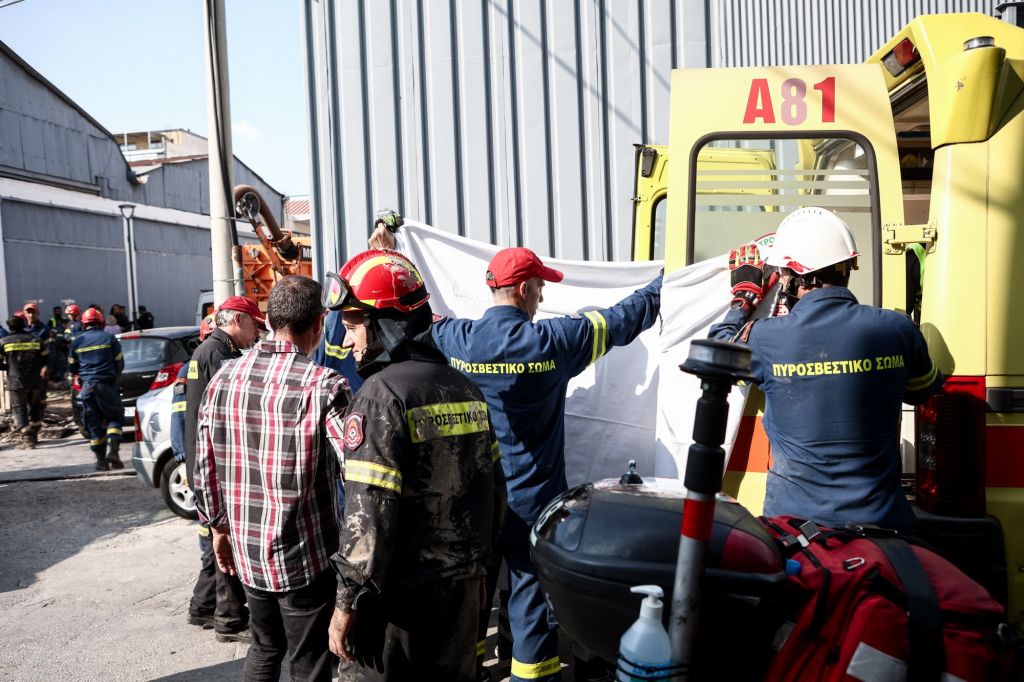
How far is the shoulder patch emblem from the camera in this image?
2410 millimetres

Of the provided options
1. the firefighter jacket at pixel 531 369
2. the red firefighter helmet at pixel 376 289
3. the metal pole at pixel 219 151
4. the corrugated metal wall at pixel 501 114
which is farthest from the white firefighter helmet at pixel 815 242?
the metal pole at pixel 219 151

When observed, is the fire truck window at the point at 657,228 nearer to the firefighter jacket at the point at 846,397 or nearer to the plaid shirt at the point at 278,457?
the firefighter jacket at the point at 846,397

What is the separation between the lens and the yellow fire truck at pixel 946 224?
2.90 m

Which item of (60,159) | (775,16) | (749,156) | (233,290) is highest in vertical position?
(60,159)

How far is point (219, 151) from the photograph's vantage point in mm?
8867

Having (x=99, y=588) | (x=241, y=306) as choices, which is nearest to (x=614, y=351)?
(x=241, y=306)

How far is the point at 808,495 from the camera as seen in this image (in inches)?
104

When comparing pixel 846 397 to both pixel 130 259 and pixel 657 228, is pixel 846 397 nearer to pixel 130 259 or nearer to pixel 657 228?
pixel 657 228

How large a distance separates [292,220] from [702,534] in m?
44.3

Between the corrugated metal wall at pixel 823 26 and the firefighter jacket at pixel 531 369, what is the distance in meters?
4.76

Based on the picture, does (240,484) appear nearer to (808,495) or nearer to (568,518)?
(568,518)

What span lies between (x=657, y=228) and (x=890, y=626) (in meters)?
4.37

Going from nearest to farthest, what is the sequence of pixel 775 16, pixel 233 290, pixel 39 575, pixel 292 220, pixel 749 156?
pixel 749 156, pixel 39 575, pixel 775 16, pixel 233 290, pixel 292 220

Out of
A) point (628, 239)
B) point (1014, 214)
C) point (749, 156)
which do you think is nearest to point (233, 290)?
point (628, 239)
